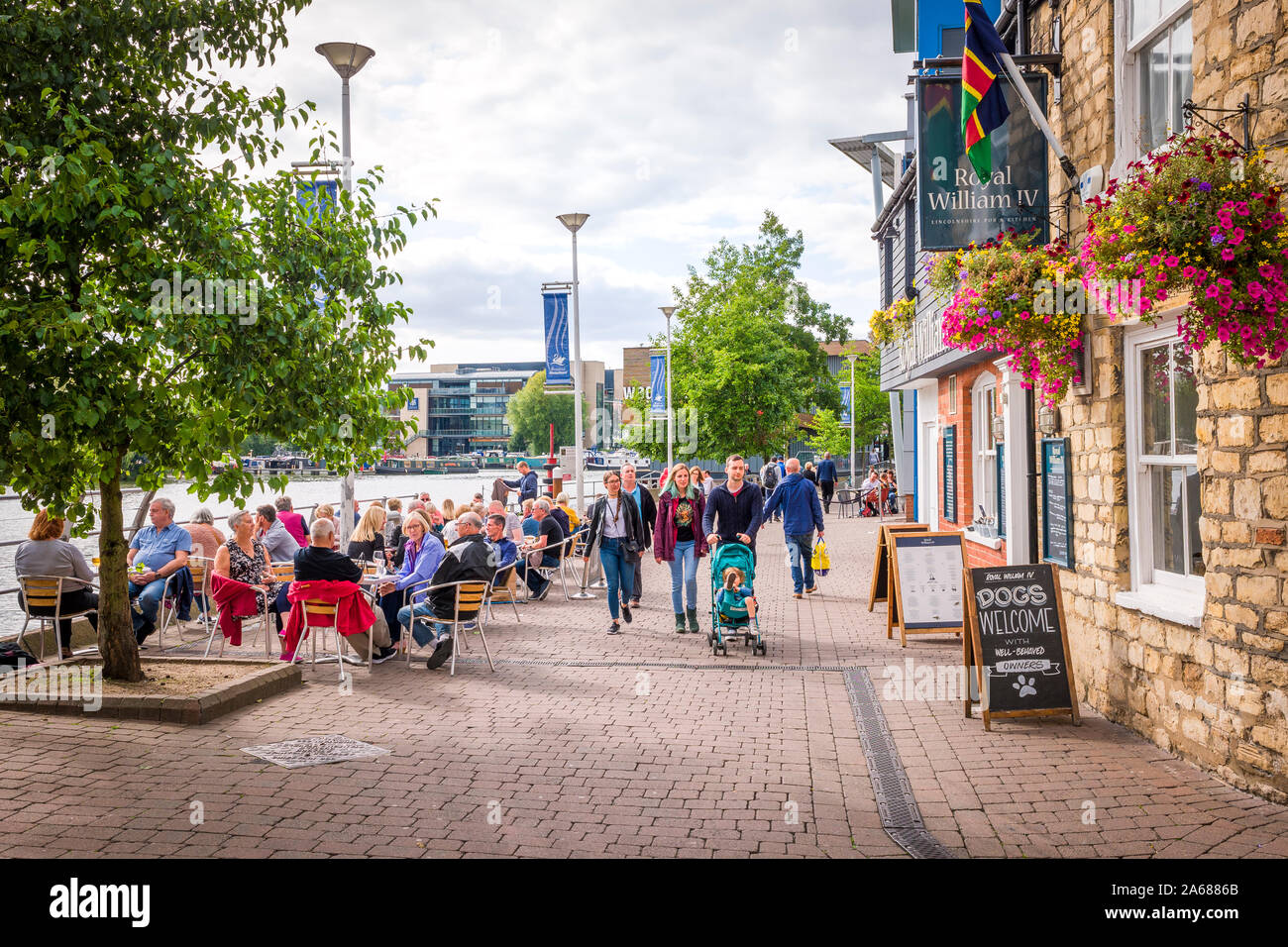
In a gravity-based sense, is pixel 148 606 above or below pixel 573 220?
below

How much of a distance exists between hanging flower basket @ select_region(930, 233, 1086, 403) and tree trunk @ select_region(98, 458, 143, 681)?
20.1 ft

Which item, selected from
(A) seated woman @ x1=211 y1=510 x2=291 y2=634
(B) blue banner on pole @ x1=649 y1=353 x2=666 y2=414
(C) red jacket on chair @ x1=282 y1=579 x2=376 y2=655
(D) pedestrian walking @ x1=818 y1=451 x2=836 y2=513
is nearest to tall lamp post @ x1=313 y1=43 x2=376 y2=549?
Result: (A) seated woman @ x1=211 y1=510 x2=291 y2=634

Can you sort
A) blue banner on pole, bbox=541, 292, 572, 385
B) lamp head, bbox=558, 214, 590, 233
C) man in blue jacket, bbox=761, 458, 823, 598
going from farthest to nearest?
blue banner on pole, bbox=541, 292, 572, 385 → lamp head, bbox=558, 214, 590, 233 → man in blue jacket, bbox=761, 458, 823, 598

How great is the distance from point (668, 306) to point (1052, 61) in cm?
2903

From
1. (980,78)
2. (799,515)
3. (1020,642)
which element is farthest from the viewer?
(799,515)

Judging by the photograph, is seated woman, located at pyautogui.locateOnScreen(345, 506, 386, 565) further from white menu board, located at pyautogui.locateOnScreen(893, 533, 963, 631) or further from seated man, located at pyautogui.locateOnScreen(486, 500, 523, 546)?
white menu board, located at pyautogui.locateOnScreen(893, 533, 963, 631)

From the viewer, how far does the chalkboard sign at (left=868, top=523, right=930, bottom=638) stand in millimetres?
10539

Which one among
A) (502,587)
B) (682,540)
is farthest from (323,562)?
(682,540)

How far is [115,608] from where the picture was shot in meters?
7.42

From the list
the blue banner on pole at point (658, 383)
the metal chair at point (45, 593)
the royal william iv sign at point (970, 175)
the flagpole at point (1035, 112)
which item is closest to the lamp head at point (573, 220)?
the blue banner on pole at point (658, 383)

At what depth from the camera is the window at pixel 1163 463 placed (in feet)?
20.4

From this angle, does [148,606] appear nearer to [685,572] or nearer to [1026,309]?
[685,572]

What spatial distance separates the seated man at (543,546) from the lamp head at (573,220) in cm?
983

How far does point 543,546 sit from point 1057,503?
776cm
